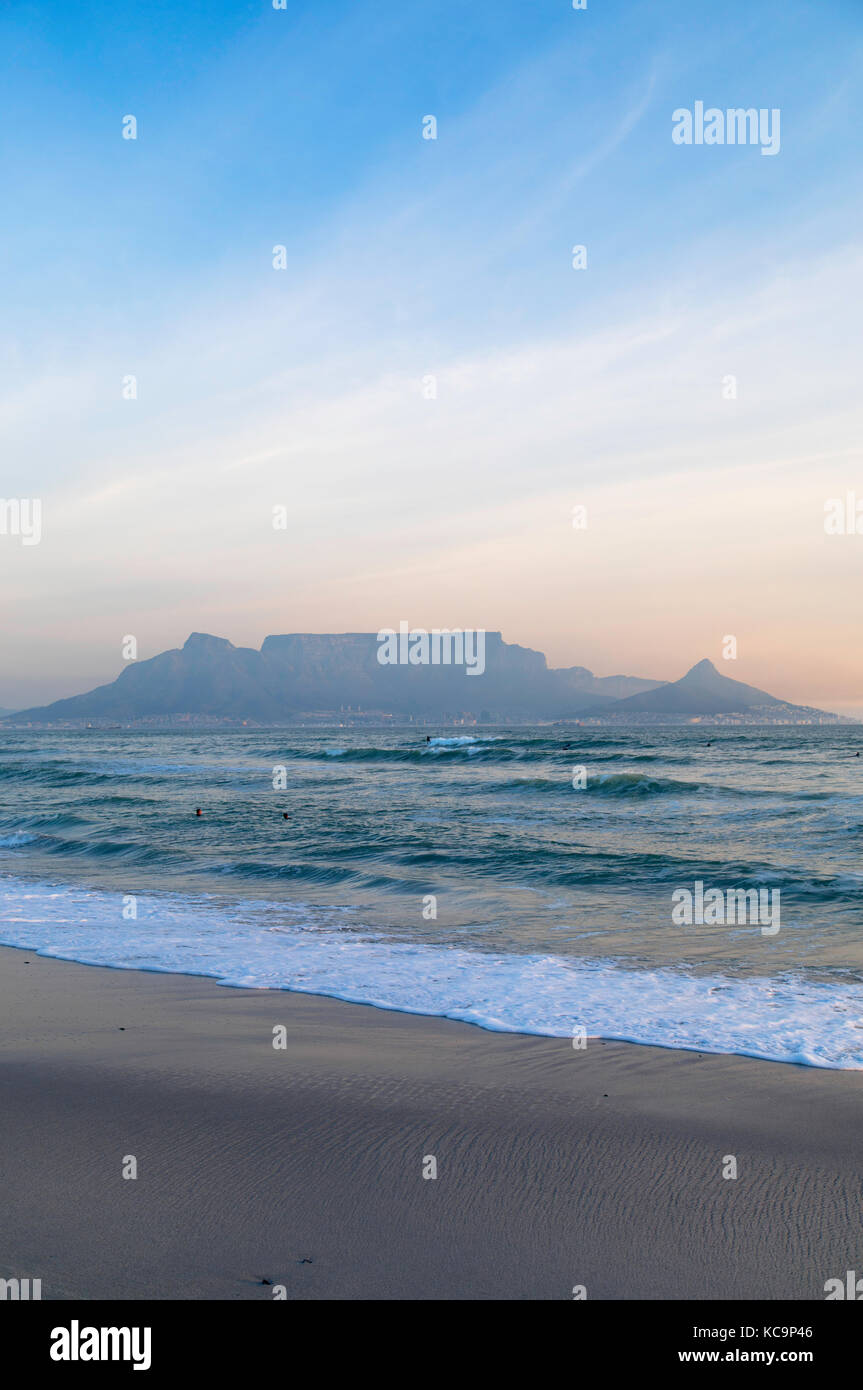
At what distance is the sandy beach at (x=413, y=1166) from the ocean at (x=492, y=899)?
1.13m

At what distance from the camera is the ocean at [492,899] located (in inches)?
307

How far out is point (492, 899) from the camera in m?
13.1

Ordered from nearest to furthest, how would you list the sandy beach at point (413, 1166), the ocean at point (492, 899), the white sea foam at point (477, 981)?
1. the sandy beach at point (413, 1166)
2. the white sea foam at point (477, 981)
3. the ocean at point (492, 899)

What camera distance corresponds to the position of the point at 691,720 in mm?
188375

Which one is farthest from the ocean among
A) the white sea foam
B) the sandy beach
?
the sandy beach

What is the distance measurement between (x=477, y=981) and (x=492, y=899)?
463 centimetres

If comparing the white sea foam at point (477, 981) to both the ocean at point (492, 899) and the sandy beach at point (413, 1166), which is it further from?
the sandy beach at point (413, 1166)

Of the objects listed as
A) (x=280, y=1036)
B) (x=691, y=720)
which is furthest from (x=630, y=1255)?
(x=691, y=720)

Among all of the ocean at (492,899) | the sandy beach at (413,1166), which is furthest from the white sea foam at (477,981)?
the sandy beach at (413,1166)

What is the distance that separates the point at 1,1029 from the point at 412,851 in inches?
432

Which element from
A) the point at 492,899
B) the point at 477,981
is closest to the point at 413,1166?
the point at 477,981

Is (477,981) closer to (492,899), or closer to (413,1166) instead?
(413,1166)

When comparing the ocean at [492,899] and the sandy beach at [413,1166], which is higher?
the sandy beach at [413,1166]
